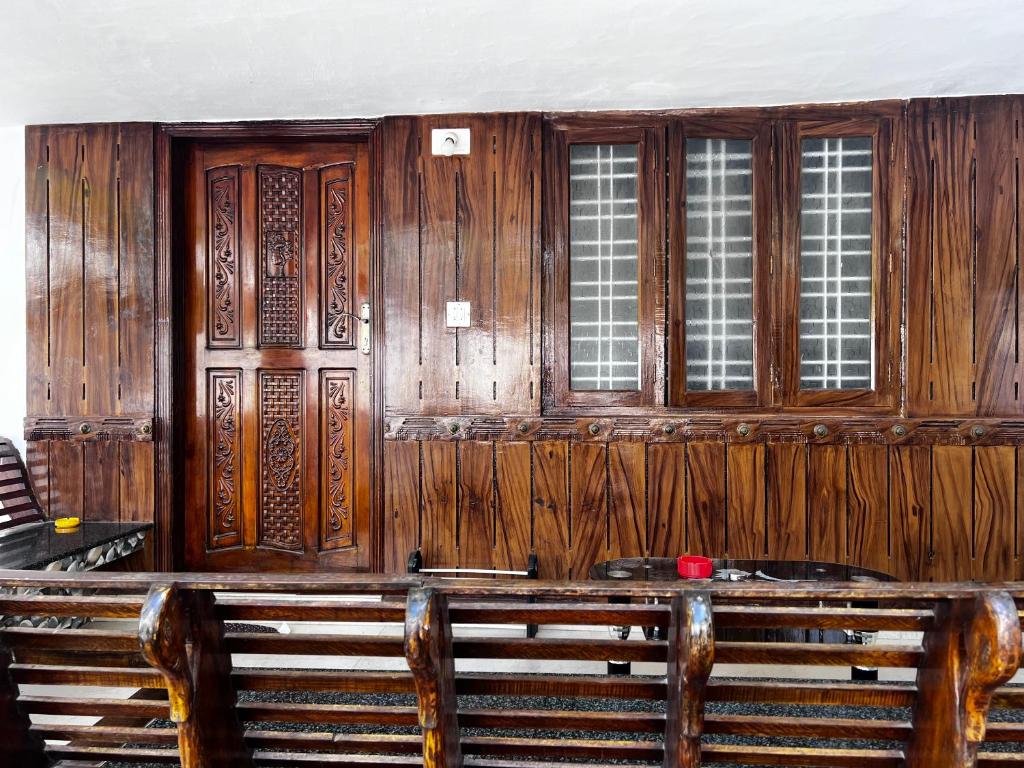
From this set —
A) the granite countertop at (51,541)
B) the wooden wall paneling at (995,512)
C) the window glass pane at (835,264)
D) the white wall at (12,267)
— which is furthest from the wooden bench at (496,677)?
the white wall at (12,267)

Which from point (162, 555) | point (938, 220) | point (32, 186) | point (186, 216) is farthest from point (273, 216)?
point (938, 220)

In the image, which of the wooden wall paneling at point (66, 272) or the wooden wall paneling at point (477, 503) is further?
the wooden wall paneling at point (66, 272)

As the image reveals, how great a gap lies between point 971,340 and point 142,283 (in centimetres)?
461

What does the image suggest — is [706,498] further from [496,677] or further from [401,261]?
[496,677]

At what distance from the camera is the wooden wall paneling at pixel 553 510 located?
11.9 ft

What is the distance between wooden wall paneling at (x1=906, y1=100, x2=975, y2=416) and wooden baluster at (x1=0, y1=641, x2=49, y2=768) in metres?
3.86

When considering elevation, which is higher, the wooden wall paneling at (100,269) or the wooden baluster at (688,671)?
the wooden wall paneling at (100,269)

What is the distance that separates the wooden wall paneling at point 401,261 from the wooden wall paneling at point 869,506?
2.41 metres

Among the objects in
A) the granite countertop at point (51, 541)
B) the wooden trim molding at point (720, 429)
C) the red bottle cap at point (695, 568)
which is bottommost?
the granite countertop at point (51, 541)

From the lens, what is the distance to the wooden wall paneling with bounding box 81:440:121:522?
12.4 ft

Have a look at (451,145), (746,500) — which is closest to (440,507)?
(746,500)

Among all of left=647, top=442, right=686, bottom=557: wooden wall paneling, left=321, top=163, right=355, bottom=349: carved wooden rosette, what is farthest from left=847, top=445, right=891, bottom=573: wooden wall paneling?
left=321, top=163, right=355, bottom=349: carved wooden rosette

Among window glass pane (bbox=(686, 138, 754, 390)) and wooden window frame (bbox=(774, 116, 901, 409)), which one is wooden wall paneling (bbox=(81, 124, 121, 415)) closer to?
window glass pane (bbox=(686, 138, 754, 390))

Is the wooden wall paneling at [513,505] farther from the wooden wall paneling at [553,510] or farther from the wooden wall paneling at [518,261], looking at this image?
the wooden wall paneling at [518,261]
